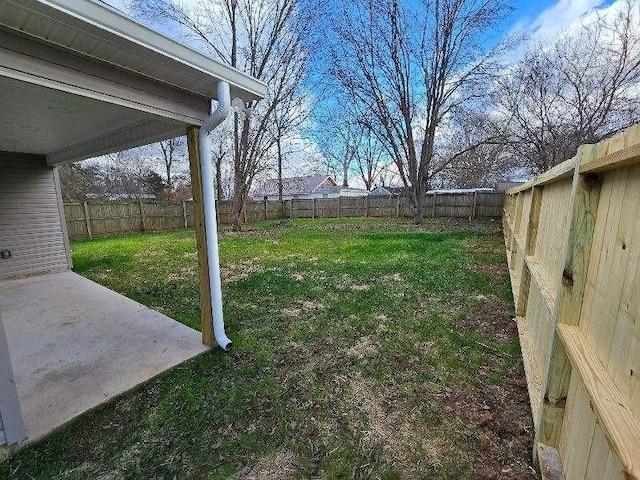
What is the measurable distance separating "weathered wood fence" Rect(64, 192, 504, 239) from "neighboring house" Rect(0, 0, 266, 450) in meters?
7.53

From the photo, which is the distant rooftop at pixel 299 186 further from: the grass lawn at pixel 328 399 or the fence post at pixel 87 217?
the grass lawn at pixel 328 399

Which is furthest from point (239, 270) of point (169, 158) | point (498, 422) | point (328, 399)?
point (169, 158)

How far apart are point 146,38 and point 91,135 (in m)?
2.83

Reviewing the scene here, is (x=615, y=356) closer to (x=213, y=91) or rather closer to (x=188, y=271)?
(x=213, y=91)

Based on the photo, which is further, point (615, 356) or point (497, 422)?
point (497, 422)

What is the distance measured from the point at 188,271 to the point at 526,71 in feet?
46.2

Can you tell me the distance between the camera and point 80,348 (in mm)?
2963

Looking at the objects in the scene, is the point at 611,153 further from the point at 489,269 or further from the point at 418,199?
the point at 418,199

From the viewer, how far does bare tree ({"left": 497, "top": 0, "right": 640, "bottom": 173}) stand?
9602mm

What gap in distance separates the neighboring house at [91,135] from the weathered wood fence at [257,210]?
24.7 ft

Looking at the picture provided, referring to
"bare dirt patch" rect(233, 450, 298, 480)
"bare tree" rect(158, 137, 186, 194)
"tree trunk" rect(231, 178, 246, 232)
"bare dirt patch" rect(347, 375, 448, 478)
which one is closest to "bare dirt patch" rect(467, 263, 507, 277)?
"bare dirt patch" rect(347, 375, 448, 478)

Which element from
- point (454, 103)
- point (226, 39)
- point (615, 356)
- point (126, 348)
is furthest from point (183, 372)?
point (454, 103)

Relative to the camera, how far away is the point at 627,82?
980 cm

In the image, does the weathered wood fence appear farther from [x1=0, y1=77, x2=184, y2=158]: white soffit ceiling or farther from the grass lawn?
the grass lawn
